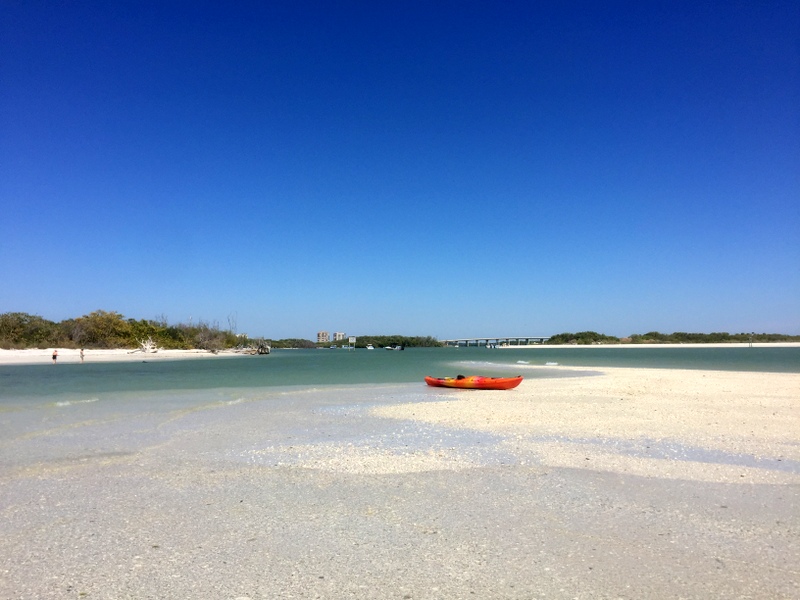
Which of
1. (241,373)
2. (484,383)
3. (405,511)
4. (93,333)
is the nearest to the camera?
(405,511)

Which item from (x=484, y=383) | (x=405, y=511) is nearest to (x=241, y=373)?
(x=484, y=383)

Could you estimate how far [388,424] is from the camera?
1548 cm

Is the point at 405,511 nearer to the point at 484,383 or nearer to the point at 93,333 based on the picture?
the point at 484,383

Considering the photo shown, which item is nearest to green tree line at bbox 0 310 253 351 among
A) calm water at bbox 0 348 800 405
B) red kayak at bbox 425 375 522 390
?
calm water at bbox 0 348 800 405

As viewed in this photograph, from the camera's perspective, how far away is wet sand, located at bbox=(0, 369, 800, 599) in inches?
201

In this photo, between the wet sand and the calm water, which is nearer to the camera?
the wet sand

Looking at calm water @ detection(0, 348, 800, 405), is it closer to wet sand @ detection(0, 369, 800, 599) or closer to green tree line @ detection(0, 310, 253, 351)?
wet sand @ detection(0, 369, 800, 599)

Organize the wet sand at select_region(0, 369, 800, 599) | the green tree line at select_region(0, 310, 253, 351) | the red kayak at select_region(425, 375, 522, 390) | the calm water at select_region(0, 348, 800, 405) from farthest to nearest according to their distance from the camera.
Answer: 1. the green tree line at select_region(0, 310, 253, 351)
2. the calm water at select_region(0, 348, 800, 405)
3. the red kayak at select_region(425, 375, 522, 390)
4. the wet sand at select_region(0, 369, 800, 599)

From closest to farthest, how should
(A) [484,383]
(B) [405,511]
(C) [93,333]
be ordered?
1. (B) [405,511]
2. (A) [484,383]
3. (C) [93,333]

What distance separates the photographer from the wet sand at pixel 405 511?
201 inches

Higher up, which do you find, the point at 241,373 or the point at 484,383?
the point at 484,383

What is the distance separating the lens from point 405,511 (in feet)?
23.8

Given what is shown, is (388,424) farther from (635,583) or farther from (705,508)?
(635,583)

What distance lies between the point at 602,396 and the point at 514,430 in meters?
10.6
